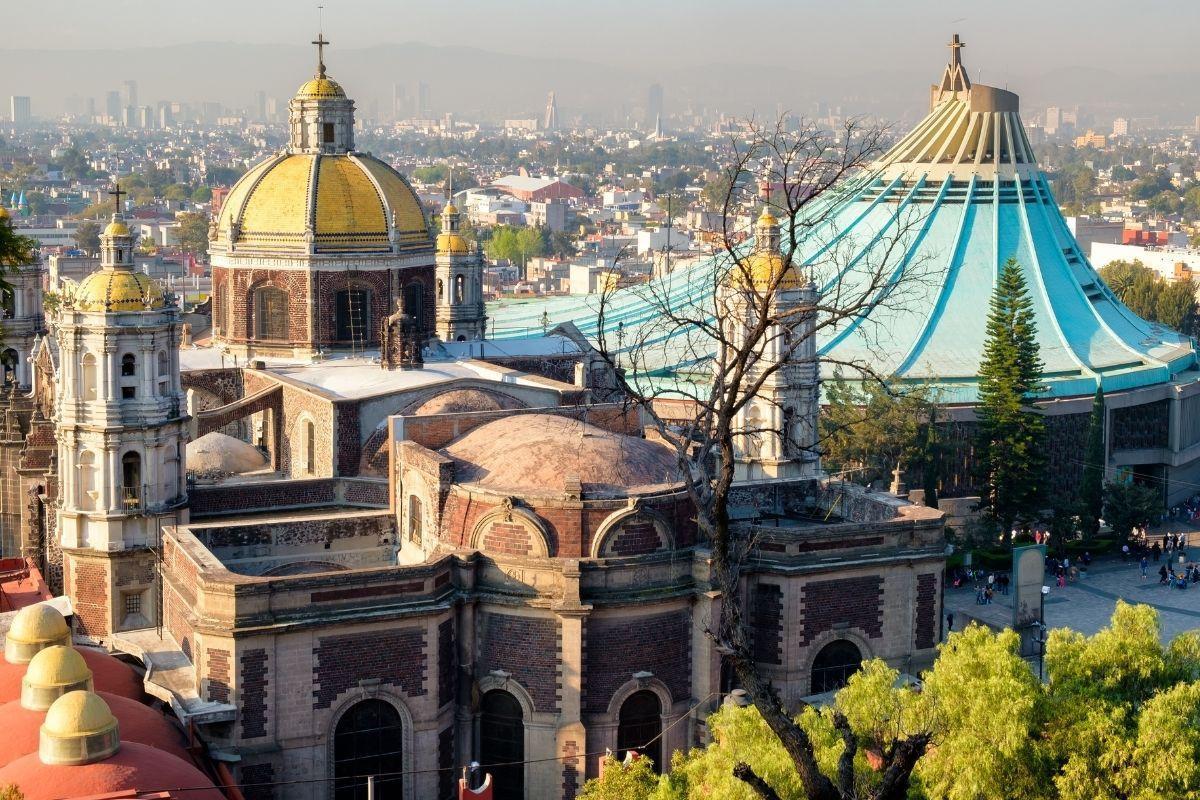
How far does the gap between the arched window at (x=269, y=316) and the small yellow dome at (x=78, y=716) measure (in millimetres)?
16447

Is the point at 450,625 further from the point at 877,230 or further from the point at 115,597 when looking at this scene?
the point at 877,230

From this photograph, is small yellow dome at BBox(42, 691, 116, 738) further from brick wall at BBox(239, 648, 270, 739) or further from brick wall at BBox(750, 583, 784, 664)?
brick wall at BBox(750, 583, 784, 664)

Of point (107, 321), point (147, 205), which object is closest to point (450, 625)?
point (107, 321)

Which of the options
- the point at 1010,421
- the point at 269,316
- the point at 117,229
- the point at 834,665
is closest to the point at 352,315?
→ the point at 269,316

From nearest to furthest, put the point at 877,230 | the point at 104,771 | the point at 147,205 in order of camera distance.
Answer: the point at 104,771, the point at 877,230, the point at 147,205

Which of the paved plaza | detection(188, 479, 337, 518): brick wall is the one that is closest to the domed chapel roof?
detection(188, 479, 337, 518): brick wall

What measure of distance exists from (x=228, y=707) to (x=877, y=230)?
123 ft

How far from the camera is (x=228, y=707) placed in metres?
23.7

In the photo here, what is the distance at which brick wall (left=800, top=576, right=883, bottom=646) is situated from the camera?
86.9ft

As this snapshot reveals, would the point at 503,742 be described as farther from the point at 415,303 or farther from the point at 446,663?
the point at 415,303

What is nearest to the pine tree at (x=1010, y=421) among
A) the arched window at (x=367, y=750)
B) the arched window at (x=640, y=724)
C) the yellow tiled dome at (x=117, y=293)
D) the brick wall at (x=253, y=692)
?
the arched window at (x=640, y=724)

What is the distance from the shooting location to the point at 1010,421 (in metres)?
44.4

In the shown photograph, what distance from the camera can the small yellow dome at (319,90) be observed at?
36.7 meters

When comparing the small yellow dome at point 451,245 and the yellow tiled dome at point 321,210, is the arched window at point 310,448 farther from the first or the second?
the small yellow dome at point 451,245
